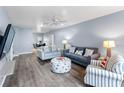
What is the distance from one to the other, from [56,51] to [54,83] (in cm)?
344

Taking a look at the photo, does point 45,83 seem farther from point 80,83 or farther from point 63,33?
point 63,33

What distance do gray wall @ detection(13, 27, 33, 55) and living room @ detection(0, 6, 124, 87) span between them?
8 centimetres

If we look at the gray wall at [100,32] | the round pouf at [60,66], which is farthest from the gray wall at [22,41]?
the round pouf at [60,66]

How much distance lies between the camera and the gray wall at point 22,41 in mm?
7470

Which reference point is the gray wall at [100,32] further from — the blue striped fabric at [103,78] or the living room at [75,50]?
the blue striped fabric at [103,78]

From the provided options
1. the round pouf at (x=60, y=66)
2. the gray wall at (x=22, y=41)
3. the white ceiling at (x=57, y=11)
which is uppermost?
the white ceiling at (x=57, y=11)

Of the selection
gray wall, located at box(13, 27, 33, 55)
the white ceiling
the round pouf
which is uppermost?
the white ceiling

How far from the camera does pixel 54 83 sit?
9.45 feet

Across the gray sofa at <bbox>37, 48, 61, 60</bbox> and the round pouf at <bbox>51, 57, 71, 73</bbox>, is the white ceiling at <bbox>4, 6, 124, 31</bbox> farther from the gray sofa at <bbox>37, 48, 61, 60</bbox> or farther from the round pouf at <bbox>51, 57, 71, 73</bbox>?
the gray sofa at <bbox>37, 48, 61, 60</bbox>

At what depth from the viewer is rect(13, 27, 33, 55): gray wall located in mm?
7470

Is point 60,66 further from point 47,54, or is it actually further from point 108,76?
point 47,54

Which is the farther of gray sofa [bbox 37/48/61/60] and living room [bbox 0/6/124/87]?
gray sofa [bbox 37/48/61/60]

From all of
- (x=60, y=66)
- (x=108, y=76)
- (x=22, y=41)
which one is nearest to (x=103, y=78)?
(x=108, y=76)

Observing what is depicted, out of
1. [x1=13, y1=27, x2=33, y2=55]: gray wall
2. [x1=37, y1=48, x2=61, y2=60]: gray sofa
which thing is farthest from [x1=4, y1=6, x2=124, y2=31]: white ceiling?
[x1=13, y1=27, x2=33, y2=55]: gray wall
